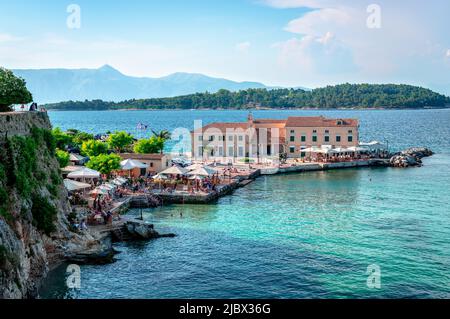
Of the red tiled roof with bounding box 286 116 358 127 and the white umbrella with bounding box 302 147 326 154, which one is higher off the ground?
the red tiled roof with bounding box 286 116 358 127

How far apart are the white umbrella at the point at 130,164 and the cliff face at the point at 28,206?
19828mm

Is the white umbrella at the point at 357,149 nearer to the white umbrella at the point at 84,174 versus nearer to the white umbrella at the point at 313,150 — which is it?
the white umbrella at the point at 313,150

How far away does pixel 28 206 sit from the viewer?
2683 cm

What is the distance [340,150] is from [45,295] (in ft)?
211

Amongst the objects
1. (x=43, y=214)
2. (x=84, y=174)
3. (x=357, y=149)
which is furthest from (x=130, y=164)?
(x=357, y=149)

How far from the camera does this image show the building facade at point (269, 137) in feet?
269

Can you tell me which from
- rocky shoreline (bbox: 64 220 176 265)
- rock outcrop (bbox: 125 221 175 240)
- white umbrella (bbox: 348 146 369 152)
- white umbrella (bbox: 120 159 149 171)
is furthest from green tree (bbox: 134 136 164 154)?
rock outcrop (bbox: 125 221 175 240)

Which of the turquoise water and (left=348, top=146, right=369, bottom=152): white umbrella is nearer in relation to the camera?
the turquoise water

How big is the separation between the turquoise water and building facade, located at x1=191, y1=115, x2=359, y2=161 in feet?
89.2

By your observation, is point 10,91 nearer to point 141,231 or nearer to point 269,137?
point 141,231

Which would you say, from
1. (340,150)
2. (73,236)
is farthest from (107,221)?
(340,150)

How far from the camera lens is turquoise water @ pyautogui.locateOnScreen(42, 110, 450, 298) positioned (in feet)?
84.6

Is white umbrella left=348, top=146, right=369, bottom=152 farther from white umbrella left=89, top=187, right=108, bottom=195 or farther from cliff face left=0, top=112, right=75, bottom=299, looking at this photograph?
cliff face left=0, top=112, right=75, bottom=299

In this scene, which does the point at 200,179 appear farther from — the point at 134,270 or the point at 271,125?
the point at 271,125
